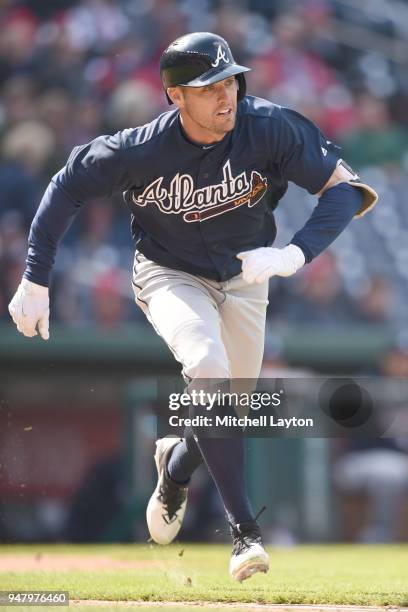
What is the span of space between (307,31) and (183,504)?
25.6 ft

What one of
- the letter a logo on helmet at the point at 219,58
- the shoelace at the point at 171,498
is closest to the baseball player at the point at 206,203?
the letter a logo on helmet at the point at 219,58

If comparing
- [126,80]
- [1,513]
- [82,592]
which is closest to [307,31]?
[126,80]

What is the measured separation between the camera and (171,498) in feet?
13.6

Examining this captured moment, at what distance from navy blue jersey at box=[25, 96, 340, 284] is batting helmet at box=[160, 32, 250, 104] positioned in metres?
0.16

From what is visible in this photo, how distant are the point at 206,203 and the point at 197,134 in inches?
9.4

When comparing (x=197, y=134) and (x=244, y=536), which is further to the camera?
(x=197, y=134)

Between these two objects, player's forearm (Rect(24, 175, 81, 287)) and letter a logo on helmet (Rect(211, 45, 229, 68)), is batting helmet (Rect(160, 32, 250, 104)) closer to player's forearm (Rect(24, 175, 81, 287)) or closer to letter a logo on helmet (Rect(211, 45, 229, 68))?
letter a logo on helmet (Rect(211, 45, 229, 68))

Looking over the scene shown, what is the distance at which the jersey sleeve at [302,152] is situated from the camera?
A: 3615 millimetres

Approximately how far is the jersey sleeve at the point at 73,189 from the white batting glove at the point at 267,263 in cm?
52

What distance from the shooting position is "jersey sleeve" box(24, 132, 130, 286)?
3584 mm

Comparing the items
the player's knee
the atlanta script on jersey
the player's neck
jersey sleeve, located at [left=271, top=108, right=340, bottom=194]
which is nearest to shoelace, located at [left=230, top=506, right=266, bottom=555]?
the player's knee

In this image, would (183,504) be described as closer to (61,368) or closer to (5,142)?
(61,368)

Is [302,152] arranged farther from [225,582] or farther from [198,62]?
[225,582]

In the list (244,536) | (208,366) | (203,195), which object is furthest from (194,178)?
(244,536)
